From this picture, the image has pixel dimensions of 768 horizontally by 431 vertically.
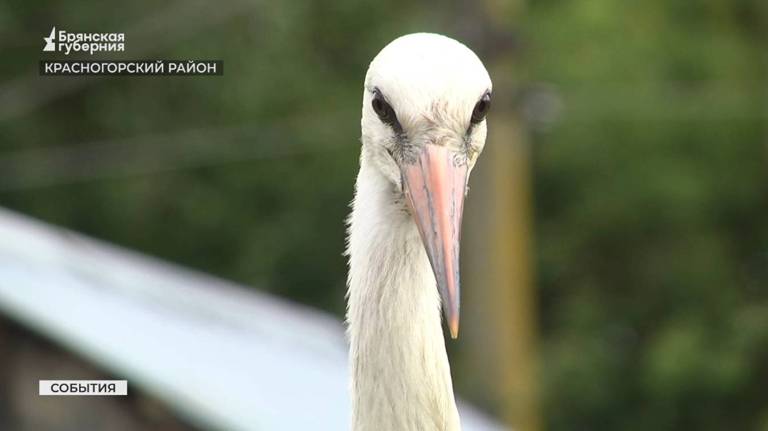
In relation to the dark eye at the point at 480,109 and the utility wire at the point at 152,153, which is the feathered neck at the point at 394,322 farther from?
the utility wire at the point at 152,153

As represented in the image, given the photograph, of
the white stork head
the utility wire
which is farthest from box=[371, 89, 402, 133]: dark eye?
the utility wire

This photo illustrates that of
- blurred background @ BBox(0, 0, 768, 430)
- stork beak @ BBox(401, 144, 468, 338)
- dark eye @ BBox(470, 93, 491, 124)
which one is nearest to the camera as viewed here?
stork beak @ BBox(401, 144, 468, 338)

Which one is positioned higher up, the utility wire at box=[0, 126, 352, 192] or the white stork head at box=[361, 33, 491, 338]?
the utility wire at box=[0, 126, 352, 192]

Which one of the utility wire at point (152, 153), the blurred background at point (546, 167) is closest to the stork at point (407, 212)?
the blurred background at point (546, 167)

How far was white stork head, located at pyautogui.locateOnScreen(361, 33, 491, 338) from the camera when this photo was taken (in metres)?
1.75

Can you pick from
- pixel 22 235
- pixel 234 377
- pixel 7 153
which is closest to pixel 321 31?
pixel 7 153

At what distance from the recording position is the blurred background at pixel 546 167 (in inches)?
305

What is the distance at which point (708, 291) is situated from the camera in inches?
311

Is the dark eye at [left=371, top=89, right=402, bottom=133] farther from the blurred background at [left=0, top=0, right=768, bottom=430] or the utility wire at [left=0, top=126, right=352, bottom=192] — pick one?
the utility wire at [left=0, top=126, right=352, bottom=192]

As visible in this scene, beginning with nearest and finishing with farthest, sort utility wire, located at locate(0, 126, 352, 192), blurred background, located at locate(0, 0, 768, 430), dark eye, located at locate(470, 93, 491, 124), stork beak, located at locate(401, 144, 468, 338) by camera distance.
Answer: stork beak, located at locate(401, 144, 468, 338), dark eye, located at locate(470, 93, 491, 124), blurred background, located at locate(0, 0, 768, 430), utility wire, located at locate(0, 126, 352, 192)

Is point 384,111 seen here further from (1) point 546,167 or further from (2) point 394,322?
(1) point 546,167

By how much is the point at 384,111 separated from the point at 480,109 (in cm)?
12

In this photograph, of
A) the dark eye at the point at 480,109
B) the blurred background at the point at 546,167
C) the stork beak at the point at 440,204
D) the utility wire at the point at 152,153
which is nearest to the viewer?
the stork beak at the point at 440,204

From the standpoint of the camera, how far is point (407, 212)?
6.05ft
